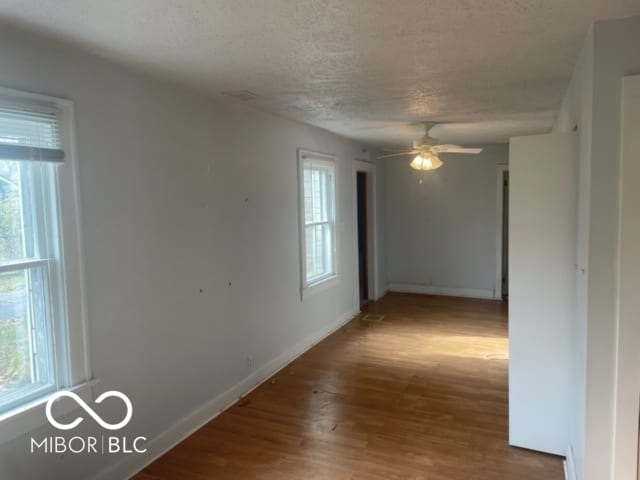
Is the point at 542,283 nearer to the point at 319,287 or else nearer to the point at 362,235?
the point at 319,287

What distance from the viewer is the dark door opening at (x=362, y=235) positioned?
6.75 meters

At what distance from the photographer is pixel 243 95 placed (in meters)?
3.24

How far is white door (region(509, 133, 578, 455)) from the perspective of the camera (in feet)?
8.56

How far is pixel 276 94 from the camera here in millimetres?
3229

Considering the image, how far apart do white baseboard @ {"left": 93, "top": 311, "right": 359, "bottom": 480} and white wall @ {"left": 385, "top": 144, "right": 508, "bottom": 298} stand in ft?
10.4

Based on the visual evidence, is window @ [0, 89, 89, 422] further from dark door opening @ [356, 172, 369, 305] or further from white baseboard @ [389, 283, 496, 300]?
white baseboard @ [389, 283, 496, 300]

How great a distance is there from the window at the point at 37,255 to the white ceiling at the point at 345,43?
453mm

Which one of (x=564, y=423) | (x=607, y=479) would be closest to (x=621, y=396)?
(x=607, y=479)

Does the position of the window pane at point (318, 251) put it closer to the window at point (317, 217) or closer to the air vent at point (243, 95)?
the window at point (317, 217)

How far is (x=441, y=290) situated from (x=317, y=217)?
9.97 feet

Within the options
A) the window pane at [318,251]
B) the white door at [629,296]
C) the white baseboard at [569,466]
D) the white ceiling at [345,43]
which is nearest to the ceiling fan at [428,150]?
the white ceiling at [345,43]

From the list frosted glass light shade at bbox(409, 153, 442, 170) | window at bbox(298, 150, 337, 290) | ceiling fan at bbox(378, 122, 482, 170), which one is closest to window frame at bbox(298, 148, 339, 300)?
window at bbox(298, 150, 337, 290)

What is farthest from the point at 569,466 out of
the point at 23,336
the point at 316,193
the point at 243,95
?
the point at 316,193

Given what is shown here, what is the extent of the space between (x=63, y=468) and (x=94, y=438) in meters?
0.20
